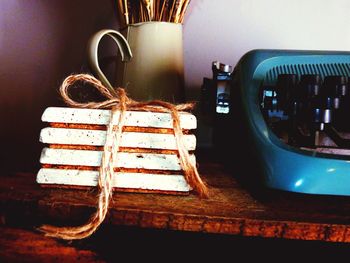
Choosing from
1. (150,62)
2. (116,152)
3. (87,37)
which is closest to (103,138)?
(116,152)

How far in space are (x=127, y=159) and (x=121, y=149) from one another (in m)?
0.02

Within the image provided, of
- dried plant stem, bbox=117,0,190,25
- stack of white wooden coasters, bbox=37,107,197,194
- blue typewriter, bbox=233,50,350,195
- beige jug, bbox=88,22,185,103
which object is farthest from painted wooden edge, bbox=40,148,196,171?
dried plant stem, bbox=117,0,190,25

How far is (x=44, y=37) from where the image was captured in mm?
1077

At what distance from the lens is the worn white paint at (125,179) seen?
0.58m

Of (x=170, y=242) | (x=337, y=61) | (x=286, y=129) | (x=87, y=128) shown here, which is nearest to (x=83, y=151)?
(x=87, y=128)

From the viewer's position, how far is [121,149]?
580mm

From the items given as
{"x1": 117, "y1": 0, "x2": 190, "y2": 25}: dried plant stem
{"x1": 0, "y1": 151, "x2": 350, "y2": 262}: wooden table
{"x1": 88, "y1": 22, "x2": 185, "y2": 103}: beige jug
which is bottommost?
{"x1": 0, "y1": 151, "x2": 350, "y2": 262}: wooden table

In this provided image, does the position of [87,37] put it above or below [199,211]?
above

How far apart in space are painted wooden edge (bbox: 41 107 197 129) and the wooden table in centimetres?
10

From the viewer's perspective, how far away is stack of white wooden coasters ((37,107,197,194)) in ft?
1.88

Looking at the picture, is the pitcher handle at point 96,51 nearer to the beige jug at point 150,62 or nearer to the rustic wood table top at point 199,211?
the beige jug at point 150,62

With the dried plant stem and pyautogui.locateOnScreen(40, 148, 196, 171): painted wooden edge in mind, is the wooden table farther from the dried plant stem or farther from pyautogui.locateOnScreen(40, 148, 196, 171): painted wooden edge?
the dried plant stem

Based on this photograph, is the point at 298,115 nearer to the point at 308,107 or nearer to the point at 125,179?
the point at 308,107

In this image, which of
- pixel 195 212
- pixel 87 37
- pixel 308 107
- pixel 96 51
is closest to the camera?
pixel 195 212
